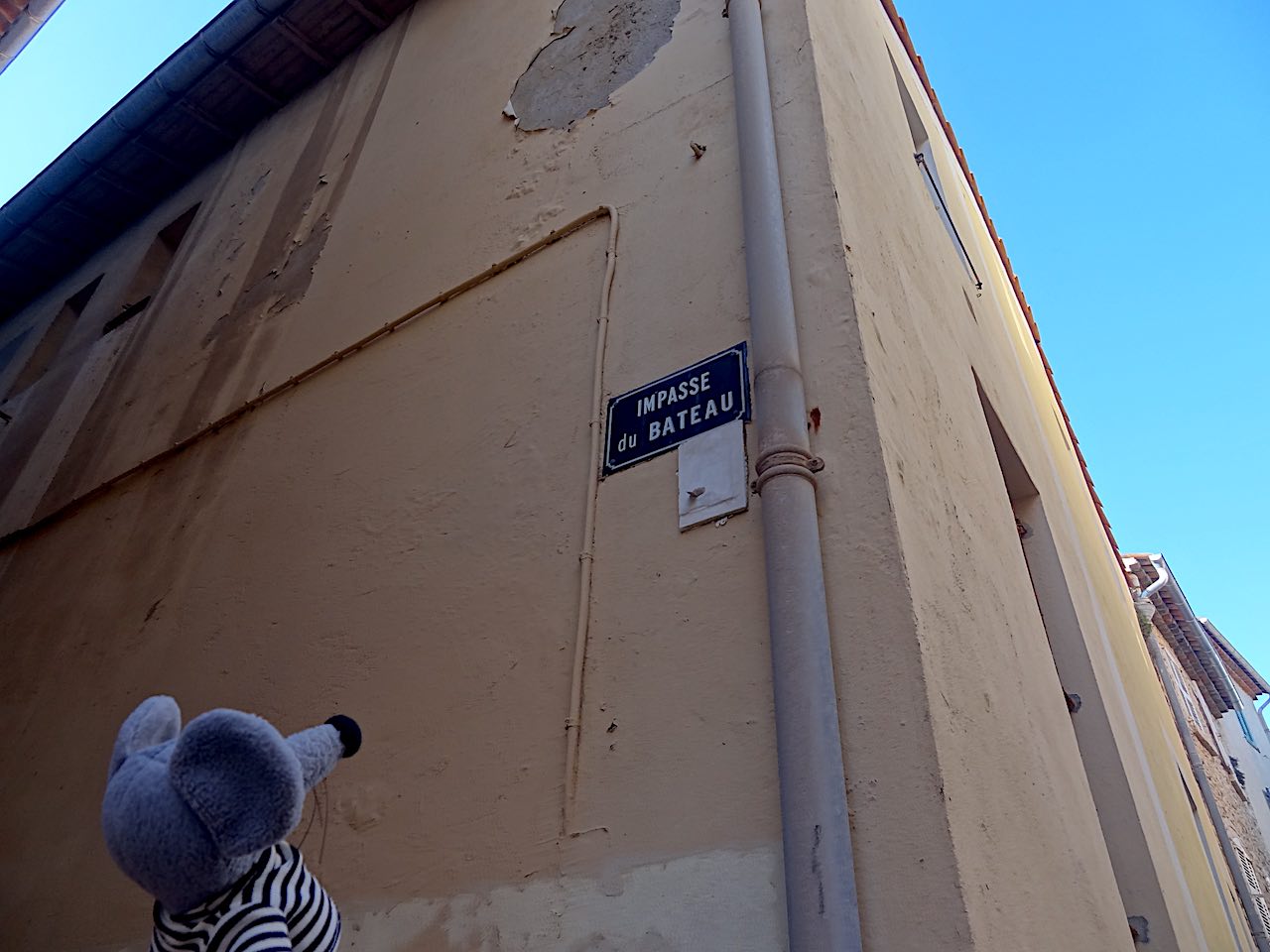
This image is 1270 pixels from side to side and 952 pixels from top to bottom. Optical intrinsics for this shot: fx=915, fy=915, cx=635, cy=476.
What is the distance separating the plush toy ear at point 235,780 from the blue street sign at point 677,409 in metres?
1.48

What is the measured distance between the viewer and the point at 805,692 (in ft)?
5.93

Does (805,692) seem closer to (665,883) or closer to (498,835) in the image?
(665,883)

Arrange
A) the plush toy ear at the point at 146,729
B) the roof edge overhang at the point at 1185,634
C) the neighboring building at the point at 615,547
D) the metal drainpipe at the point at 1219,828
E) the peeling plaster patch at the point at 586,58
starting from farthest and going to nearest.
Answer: the roof edge overhang at the point at 1185,634, the metal drainpipe at the point at 1219,828, the peeling plaster patch at the point at 586,58, the neighboring building at the point at 615,547, the plush toy ear at the point at 146,729

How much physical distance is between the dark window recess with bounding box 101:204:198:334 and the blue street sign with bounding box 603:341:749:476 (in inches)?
217

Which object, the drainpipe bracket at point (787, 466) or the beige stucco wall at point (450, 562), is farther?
the drainpipe bracket at point (787, 466)

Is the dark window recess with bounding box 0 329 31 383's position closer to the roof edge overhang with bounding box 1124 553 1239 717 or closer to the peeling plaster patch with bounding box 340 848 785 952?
the peeling plaster patch with bounding box 340 848 785 952

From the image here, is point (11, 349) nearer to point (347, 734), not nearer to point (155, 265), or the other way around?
point (155, 265)

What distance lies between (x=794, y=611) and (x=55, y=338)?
314 inches

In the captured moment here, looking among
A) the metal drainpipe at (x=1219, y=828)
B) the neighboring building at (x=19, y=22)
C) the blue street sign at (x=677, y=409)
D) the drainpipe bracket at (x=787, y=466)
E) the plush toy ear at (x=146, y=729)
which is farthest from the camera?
the metal drainpipe at (x=1219, y=828)

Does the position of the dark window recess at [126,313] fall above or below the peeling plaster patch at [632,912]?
above

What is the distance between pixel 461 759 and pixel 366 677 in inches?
22.2

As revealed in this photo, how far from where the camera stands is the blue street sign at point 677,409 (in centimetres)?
238

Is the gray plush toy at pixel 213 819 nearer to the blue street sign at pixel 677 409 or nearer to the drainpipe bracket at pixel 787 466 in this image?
the drainpipe bracket at pixel 787 466

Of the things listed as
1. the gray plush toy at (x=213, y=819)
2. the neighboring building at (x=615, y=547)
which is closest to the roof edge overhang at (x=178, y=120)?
the neighboring building at (x=615, y=547)
